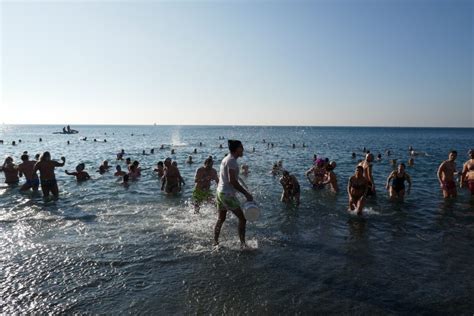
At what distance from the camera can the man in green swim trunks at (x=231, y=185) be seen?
6.33m

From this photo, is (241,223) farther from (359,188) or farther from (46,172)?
(46,172)

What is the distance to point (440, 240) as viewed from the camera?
313 inches

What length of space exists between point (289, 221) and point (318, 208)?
207 cm

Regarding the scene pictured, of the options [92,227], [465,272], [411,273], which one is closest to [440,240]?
[465,272]

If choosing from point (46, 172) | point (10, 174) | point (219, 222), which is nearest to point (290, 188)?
point (219, 222)

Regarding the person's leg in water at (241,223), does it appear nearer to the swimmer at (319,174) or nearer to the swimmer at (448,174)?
the swimmer at (319,174)

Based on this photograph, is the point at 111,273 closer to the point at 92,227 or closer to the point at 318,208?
the point at 92,227

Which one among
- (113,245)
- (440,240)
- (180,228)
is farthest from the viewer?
(180,228)

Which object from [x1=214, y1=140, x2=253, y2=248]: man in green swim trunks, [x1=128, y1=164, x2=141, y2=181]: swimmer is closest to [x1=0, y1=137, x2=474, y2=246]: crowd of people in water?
[x1=214, y1=140, x2=253, y2=248]: man in green swim trunks

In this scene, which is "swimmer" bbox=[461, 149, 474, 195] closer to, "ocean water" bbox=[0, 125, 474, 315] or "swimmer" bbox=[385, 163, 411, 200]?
"ocean water" bbox=[0, 125, 474, 315]

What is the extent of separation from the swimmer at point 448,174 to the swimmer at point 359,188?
12.9 feet

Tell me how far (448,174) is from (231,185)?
383 inches

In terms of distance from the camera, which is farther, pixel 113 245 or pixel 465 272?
pixel 113 245

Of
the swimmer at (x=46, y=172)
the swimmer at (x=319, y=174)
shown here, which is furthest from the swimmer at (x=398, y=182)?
the swimmer at (x=46, y=172)
